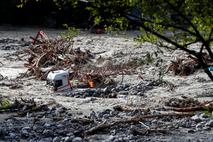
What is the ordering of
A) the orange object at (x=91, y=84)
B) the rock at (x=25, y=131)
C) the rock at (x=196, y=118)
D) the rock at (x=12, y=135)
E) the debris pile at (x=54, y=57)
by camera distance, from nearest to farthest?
the rock at (x=12, y=135) < the rock at (x=25, y=131) < the rock at (x=196, y=118) < the orange object at (x=91, y=84) < the debris pile at (x=54, y=57)

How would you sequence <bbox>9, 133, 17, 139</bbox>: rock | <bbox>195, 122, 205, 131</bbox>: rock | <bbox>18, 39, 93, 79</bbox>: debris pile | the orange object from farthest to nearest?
<bbox>18, 39, 93, 79</bbox>: debris pile
the orange object
<bbox>195, 122, 205, 131</bbox>: rock
<bbox>9, 133, 17, 139</bbox>: rock

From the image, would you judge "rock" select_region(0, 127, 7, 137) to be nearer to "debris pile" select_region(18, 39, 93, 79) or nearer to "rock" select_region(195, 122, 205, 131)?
"rock" select_region(195, 122, 205, 131)

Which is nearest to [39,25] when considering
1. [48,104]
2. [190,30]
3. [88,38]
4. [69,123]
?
[88,38]

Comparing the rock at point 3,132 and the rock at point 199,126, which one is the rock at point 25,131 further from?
the rock at point 199,126

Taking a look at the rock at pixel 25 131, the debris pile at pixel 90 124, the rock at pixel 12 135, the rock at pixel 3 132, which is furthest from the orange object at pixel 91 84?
the rock at pixel 12 135

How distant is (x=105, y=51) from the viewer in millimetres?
17312

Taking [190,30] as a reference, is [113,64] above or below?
below

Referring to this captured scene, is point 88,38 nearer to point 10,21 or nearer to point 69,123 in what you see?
point 10,21

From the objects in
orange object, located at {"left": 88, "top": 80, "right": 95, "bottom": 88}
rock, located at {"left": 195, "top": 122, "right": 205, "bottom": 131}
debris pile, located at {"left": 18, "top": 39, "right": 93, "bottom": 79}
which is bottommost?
orange object, located at {"left": 88, "top": 80, "right": 95, "bottom": 88}

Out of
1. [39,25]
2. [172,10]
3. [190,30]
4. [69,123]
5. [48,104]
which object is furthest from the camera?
[39,25]

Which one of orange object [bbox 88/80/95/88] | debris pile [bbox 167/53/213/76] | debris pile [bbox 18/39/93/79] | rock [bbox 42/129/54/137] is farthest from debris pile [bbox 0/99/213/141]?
debris pile [bbox 18/39/93/79]

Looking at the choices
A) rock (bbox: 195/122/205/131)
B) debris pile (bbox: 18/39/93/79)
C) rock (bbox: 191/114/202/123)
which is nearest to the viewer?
rock (bbox: 195/122/205/131)

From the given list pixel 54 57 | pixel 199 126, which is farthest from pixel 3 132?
pixel 54 57

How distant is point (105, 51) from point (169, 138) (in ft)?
34.5
